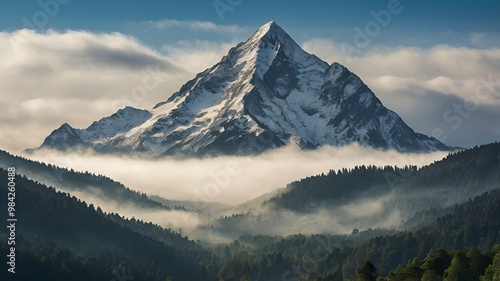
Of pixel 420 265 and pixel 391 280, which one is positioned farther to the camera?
pixel 420 265

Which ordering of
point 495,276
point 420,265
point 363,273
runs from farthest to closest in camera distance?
point 420,265, point 363,273, point 495,276

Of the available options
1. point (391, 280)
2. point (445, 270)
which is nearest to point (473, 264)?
Answer: point (445, 270)

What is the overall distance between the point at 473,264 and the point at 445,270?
840 centimetres

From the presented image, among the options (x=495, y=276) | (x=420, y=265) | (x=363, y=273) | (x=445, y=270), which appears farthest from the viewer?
(x=420, y=265)

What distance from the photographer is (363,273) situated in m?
170

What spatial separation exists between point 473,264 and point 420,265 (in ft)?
51.7

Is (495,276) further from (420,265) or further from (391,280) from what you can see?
(420,265)

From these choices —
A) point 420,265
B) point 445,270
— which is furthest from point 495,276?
point 420,265

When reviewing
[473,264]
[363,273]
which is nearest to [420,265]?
[473,264]

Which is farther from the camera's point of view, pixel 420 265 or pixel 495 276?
pixel 420 265

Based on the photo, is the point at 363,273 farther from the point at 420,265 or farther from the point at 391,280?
the point at 420,265

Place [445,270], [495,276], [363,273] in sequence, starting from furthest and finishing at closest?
1. [445,270]
2. [363,273]
3. [495,276]

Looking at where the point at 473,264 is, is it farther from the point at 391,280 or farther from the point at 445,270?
the point at 391,280

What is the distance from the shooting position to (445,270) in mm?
181125
